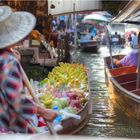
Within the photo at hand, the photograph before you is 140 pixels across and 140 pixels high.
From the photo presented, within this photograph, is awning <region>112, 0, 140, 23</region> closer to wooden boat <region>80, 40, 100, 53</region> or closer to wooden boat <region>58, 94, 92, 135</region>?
wooden boat <region>58, 94, 92, 135</region>

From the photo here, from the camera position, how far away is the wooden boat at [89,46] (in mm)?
28719

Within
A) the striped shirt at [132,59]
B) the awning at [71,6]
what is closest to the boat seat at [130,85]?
the striped shirt at [132,59]

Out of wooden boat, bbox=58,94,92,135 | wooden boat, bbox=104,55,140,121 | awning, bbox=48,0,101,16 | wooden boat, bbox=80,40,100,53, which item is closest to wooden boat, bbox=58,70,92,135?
wooden boat, bbox=58,94,92,135

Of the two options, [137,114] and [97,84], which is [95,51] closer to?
[97,84]

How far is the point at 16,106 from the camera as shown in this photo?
2502 mm

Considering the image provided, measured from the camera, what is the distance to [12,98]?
2.49m

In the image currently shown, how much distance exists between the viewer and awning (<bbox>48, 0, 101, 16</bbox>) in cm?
1430

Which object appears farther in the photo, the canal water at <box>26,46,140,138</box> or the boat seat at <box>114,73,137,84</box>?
the boat seat at <box>114,73,137,84</box>

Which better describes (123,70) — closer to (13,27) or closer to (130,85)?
(130,85)

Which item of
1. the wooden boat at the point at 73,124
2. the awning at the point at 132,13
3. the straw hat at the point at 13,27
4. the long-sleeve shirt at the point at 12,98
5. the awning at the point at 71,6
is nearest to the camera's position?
the long-sleeve shirt at the point at 12,98

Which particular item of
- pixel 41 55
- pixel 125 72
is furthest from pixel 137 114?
pixel 41 55

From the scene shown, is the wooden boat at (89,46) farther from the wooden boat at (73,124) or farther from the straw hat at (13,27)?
the straw hat at (13,27)

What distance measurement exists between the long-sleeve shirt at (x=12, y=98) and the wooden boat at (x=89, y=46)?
26153 millimetres

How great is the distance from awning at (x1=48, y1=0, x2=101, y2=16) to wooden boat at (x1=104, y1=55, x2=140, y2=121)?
385cm
